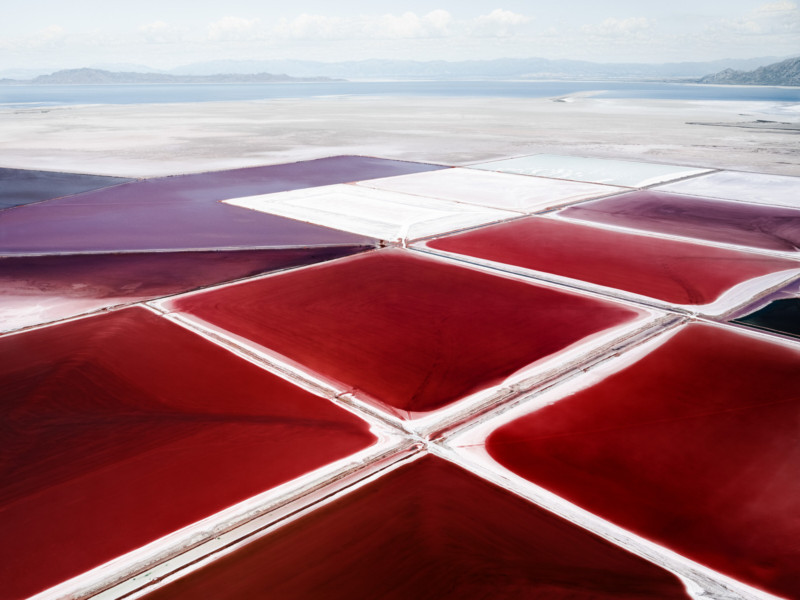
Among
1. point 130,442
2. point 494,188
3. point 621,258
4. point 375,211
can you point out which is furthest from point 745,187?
point 130,442

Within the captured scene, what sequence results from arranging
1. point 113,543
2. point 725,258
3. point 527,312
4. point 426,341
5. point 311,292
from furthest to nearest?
point 725,258, point 311,292, point 527,312, point 426,341, point 113,543

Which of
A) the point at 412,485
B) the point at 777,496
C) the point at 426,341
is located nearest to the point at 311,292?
the point at 426,341

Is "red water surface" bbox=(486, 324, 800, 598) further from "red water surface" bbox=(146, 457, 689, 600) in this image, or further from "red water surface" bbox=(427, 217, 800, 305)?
"red water surface" bbox=(427, 217, 800, 305)

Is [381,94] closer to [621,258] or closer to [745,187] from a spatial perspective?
[745,187]

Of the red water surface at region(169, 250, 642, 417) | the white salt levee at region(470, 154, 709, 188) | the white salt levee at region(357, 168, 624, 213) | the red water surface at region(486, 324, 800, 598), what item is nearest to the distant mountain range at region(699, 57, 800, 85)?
the white salt levee at region(470, 154, 709, 188)

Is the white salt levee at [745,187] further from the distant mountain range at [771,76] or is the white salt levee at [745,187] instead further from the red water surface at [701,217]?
the distant mountain range at [771,76]

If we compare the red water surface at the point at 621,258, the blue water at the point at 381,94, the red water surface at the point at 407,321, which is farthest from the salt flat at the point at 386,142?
the blue water at the point at 381,94

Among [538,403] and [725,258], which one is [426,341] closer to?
[538,403]
